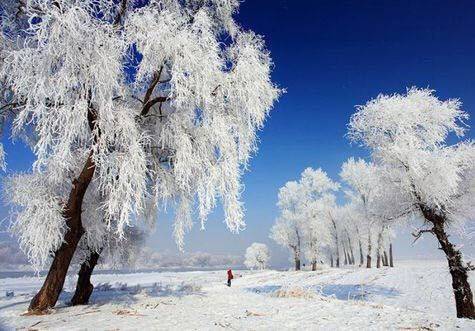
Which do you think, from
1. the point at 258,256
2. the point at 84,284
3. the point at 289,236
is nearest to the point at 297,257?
the point at 289,236

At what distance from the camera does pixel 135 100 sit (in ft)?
41.1

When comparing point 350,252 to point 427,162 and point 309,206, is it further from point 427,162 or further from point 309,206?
point 427,162

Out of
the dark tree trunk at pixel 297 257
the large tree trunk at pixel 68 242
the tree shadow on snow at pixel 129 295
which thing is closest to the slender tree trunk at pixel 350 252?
the dark tree trunk at pixel 297 257

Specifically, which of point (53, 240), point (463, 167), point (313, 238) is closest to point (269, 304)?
Result: point (53, 240)

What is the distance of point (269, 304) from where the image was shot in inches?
420

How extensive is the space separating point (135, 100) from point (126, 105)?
1854 mm

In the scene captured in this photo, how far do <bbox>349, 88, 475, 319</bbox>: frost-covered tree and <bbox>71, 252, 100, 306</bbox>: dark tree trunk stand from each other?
12565 mm

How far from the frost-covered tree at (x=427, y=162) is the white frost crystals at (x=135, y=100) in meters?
6.99

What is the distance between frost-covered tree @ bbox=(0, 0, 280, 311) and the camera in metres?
8.88

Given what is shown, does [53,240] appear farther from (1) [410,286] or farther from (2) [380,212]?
(1) [410,286]

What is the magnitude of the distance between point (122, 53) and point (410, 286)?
75.8 ft

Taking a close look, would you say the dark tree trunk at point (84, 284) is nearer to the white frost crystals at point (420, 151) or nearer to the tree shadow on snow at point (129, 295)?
the tree shadow on snow at point (129, 295)

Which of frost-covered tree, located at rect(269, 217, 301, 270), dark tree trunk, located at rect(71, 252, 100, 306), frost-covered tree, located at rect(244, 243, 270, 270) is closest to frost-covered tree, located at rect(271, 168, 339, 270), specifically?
frost-covered tree, located at rect(269, 217, 301, 270)

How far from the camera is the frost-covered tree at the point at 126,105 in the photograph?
888cm
